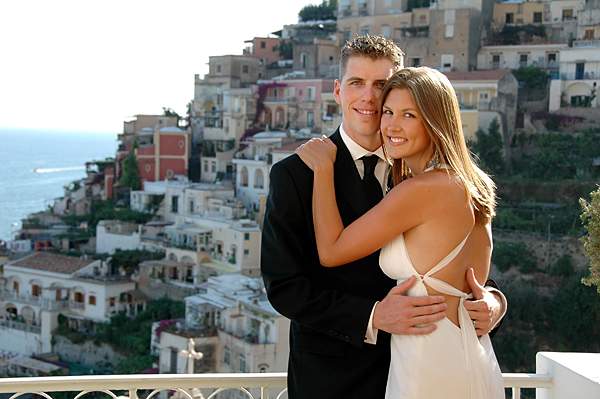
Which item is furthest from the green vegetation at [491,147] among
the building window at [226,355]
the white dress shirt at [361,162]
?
the white dress shirt at [361,162]

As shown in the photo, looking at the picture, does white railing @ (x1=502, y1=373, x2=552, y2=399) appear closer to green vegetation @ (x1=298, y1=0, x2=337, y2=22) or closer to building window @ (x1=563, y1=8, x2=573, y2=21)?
building window @ (x1=563, y1=8, x2=573, y2=21)

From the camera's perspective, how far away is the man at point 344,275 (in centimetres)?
248

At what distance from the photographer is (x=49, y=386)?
2.99m

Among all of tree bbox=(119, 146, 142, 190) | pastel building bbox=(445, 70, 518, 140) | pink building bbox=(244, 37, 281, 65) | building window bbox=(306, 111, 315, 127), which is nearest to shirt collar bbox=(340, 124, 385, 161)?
pastel building bbox=(445, 70, 518, 140)

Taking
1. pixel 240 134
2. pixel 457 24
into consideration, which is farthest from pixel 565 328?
pixel 240 134

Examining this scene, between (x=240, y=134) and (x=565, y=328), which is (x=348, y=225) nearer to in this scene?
(x=565, y=328)

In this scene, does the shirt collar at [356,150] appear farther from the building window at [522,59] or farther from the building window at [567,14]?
the building window at [567,14]

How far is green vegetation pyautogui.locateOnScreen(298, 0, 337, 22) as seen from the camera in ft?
125

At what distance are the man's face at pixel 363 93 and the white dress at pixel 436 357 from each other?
14.6 inches

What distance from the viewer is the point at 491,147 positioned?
25.5m

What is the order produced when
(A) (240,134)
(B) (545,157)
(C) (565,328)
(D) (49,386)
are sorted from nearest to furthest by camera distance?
(D) (49,386), (C) (565,328), (B) (545,157), (A) (240,134)

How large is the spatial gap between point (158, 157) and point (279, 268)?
29816 millimetres

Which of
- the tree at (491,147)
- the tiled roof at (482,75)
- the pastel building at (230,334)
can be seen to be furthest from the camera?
the tiled roof at (482,75)

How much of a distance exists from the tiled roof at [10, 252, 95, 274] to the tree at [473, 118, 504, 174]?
1157 centimetres
